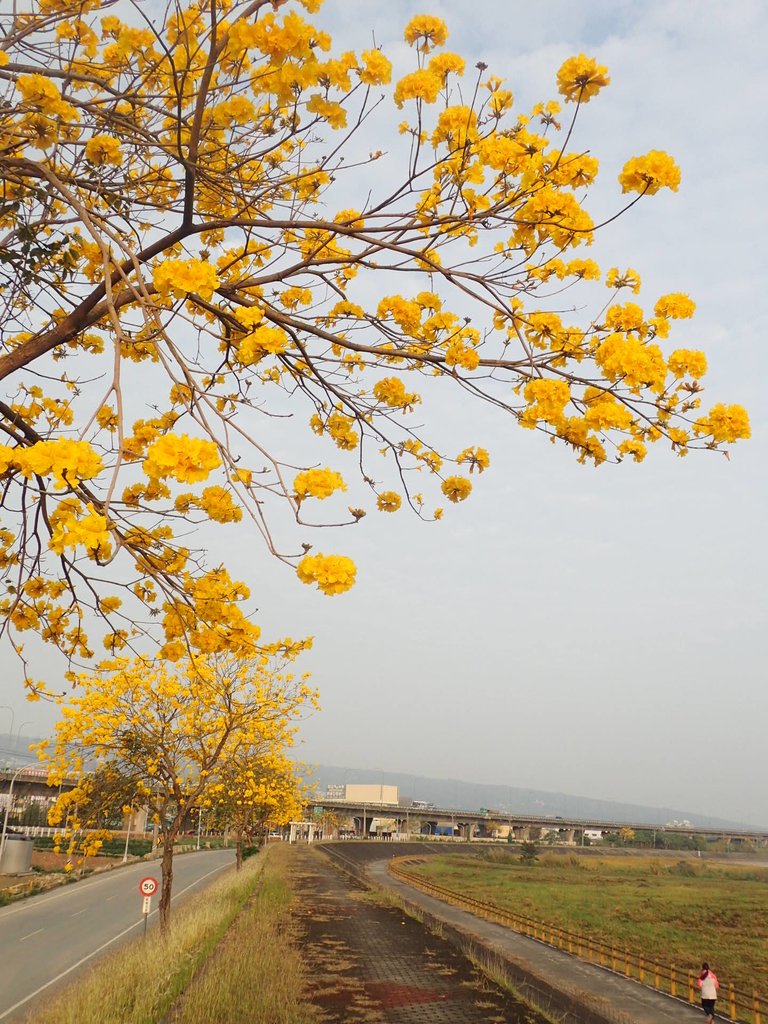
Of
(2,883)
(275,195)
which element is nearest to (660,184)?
(275,195)

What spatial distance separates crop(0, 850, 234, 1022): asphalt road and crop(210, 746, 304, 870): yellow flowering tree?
10.1 feet

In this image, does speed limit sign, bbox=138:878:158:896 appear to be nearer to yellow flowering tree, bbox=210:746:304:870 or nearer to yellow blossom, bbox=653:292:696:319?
yellow flowering tree, bbox=210:746:304:870

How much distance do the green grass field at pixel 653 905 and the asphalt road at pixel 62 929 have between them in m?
12.1

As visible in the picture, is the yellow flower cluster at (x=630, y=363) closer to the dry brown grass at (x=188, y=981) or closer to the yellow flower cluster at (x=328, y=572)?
the yellow flower cluster at (x=328, y=572)

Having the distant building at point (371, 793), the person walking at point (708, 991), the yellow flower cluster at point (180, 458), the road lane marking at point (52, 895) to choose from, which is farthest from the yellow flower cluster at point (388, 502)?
the distant building at point (371, 793)

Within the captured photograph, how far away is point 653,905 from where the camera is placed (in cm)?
3250

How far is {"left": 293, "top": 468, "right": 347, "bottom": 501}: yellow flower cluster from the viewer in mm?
2955

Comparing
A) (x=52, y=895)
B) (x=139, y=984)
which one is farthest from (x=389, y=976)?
(x=52, y=895)

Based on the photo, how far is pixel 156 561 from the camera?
3.97 metres

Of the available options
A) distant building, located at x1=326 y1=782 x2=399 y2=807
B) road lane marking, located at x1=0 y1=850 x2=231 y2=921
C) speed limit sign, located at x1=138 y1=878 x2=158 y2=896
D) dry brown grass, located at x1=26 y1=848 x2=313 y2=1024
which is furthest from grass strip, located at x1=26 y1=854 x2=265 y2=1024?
distant building, located at x1=326 y1=782 x2=399 y2=807

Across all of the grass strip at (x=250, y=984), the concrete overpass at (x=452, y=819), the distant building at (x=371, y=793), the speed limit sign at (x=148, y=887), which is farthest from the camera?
the distant building at (x=371, y=793)

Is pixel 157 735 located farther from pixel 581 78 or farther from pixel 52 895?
pixel 52 895

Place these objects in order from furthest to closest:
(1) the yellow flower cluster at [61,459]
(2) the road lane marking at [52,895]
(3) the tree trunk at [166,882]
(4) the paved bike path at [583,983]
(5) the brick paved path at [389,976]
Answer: (2) the road lane marking at [52,895] → (3) the tree trunk at [166,882] → (4) the paved bike path at [583,983] → (5) the brick paved path at [389,976] → (1) the yellow flower cluster at [61,459]

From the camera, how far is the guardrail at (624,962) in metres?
12.2
